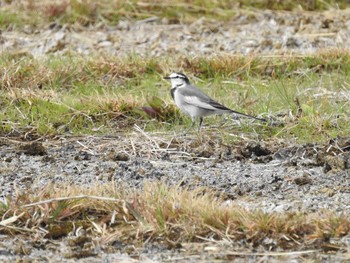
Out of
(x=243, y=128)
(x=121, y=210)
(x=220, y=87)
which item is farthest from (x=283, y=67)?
(x=121, y=210)

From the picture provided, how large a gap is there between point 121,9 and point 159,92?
170 inches

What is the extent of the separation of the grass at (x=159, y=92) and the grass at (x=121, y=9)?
2412 millimetres

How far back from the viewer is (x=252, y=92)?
10156 millimetres

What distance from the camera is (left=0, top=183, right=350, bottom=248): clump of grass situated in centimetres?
588

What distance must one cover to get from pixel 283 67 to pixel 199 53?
139cm

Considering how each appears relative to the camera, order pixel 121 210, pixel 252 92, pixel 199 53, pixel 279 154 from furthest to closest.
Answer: pixel 199 53 < pixel 252 92 < pixel 279 154 < pixel 121 210

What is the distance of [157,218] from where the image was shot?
237 inches

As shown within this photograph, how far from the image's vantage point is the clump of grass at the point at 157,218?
19.3 ft

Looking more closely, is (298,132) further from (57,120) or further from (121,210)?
(121,210)

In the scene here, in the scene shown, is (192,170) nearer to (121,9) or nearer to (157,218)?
(157,218)

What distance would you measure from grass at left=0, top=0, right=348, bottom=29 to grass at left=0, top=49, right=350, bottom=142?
2412 millimetres

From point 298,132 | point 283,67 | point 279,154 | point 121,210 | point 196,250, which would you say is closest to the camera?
point 196,250

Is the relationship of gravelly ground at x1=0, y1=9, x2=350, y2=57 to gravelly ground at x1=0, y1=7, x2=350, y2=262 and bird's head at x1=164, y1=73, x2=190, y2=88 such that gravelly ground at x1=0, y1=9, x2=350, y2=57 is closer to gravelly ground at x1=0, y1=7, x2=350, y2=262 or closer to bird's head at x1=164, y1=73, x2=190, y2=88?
bird's head at x1=164, y1=73, x2=190, y2=88

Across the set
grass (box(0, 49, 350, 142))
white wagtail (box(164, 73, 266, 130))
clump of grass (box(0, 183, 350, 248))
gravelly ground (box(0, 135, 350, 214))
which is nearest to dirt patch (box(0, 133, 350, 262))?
gravelly ground (box(0, 135, 350, 214))
